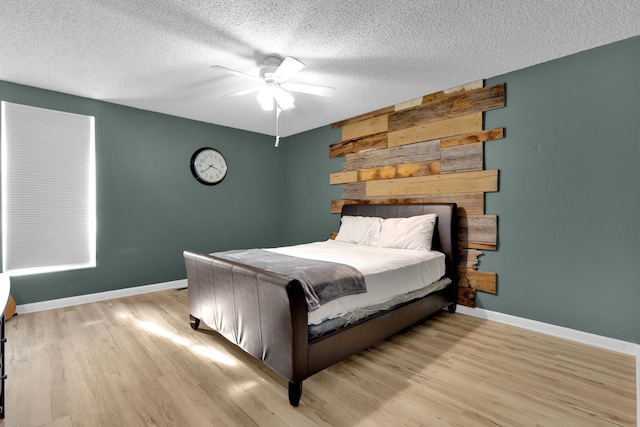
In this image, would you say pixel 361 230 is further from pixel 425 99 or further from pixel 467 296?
pixel 425 99

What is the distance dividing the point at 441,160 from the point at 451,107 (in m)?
0.59

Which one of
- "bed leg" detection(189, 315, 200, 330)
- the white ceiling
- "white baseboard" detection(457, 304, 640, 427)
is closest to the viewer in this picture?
the white ceiling

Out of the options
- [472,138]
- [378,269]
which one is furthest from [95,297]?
[472,138]

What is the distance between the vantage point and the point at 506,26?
220 centimetres

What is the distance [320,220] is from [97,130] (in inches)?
127

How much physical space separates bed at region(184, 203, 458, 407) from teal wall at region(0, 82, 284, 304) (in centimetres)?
172

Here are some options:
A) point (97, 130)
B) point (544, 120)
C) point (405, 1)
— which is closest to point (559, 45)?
point (544, 120)

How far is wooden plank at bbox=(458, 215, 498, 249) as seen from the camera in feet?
9.98

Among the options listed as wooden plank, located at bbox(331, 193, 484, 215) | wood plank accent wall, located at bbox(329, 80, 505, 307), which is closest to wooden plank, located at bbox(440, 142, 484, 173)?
wood plank accent wall, located at bbox(329, 80, 505, 307)

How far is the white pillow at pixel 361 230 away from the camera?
361cm

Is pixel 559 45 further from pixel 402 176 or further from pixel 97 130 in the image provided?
pixel 97 130

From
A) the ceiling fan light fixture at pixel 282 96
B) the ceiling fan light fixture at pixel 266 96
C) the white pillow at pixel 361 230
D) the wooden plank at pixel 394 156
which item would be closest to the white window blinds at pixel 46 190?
the ceiling fan light fixture at pixel 266 96

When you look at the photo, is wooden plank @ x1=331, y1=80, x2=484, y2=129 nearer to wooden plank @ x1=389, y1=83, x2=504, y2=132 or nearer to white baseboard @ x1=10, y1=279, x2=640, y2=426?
wooden plank @ x1=389, y1=83, x2=504, y2=132

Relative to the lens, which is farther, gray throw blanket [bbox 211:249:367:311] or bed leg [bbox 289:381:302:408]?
gray throw blanket [bbox 211:249:367:311]
